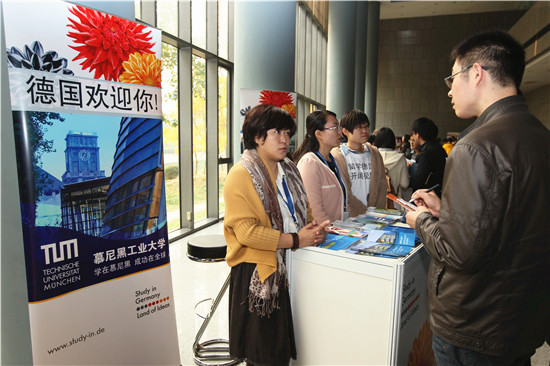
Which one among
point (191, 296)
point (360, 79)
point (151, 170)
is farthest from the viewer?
point (360, 79)

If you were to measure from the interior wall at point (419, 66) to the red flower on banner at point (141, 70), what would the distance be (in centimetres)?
1638

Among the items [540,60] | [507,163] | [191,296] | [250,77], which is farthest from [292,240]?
[540,60]

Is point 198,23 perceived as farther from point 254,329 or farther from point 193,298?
point 254,329

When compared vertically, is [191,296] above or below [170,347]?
below

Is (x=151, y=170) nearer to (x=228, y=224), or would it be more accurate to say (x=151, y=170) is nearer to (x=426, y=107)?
(x=228, y=224)

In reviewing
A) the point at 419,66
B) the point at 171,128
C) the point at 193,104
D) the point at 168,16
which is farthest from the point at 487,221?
the point at 419,66

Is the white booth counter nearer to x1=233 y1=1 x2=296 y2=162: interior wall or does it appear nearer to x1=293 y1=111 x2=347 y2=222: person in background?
x1=293 y1=111 x2=347 y2=222: person in background

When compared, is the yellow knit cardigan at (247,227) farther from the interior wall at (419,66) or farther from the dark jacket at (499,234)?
the interior wall at (419,66)

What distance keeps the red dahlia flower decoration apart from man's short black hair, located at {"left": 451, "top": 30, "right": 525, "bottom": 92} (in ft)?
8.46

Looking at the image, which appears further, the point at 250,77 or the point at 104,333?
the point at 250,77

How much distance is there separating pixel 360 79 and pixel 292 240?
1197cm

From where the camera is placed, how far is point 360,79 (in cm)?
1255

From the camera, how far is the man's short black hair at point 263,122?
5.64ft

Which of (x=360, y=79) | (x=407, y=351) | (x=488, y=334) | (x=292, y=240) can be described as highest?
(x=360, y=79)
